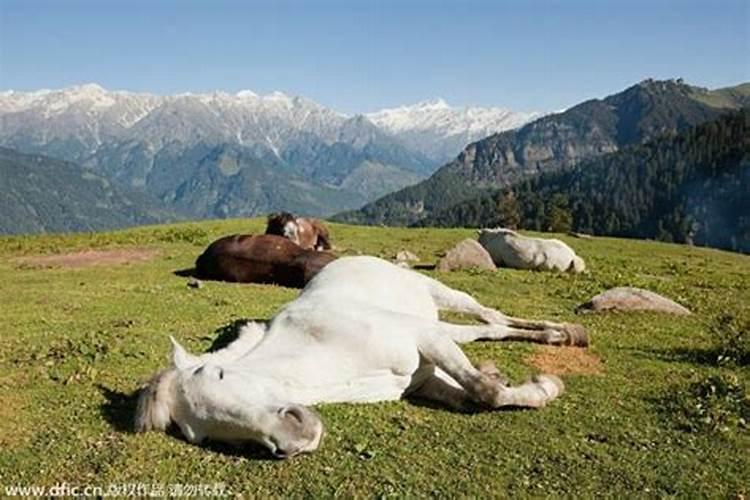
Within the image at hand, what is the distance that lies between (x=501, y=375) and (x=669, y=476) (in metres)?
2.85

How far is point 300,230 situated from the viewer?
90.4 feet

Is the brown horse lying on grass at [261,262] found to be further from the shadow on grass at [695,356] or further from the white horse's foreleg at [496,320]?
the shadow on grass at [695,356]

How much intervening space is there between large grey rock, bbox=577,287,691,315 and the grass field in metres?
0.42

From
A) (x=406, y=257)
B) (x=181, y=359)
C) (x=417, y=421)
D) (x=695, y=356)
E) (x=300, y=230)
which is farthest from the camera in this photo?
(x=406, y=257)

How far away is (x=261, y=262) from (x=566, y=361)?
37.3 ft

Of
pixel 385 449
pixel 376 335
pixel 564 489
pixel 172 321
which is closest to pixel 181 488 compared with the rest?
pixel 385 449

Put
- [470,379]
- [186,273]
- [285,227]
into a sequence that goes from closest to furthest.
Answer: [470,379] < [186,273] < [285,227]

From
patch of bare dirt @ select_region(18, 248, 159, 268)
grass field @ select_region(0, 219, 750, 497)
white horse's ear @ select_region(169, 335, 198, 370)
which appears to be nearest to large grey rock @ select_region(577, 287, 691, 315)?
grass field @ select_region(0, 219, 750, 497)

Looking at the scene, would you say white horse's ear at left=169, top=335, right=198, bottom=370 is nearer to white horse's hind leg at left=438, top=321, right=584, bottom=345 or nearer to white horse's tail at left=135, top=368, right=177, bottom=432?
white horse's tail at left=135, top=368, right=177, bottom=432

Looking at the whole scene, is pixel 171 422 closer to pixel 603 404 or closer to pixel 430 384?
pixel 430 384

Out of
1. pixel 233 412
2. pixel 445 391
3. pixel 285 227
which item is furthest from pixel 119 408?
pixel 285 227

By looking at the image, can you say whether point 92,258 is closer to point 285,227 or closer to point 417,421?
point 285,227

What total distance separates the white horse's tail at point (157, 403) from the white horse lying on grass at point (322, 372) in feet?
0.04

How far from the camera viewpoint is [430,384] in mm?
9352
